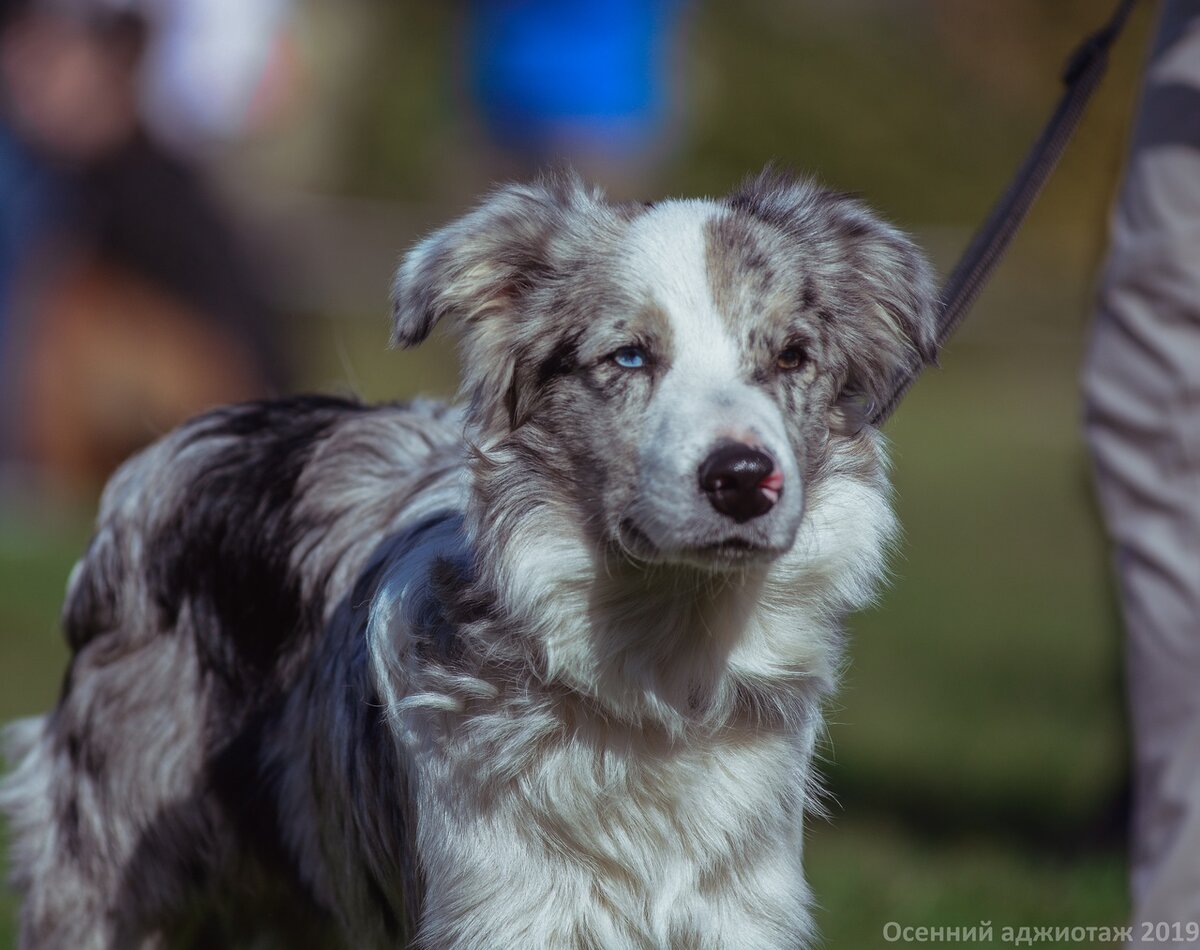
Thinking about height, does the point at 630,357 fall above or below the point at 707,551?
above

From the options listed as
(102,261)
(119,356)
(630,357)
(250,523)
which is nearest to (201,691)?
(250,523)

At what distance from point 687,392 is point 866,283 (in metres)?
0.63

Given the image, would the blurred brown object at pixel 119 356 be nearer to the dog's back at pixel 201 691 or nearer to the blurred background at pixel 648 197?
the blurred background at pixel 648 197

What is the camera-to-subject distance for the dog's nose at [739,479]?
115 inches

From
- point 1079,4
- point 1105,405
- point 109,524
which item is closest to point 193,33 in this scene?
point 1079,4

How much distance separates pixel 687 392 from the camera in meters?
3.08

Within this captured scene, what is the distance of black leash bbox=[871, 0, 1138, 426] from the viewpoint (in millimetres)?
3793

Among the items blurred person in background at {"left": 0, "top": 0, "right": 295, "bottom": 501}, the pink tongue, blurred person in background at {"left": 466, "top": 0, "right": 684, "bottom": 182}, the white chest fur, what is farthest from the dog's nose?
blurred person in background at {"left": 466, "top": 0, "right": 684, "bottom": 182}

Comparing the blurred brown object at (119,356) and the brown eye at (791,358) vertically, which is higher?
the brown eye at (791,358)

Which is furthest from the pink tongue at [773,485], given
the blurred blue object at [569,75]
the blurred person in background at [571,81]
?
the blurred blue object at [569,75]

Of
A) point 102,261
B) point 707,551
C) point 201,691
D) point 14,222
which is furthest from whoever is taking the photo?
point 14,222

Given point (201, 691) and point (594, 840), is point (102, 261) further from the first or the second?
point (594, 840)

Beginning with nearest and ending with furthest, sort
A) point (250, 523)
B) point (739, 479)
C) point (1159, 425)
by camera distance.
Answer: point (739, 479) → point (1159, 425) → point (250, 523)

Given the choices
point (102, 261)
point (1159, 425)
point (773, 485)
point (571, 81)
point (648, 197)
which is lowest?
point (102, 261)
